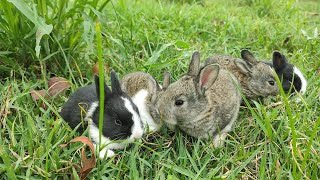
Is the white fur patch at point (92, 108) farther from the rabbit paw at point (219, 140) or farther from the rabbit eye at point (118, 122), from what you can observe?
the rabbit paw at point (219, 140)

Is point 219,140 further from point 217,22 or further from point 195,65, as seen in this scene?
point 217,22

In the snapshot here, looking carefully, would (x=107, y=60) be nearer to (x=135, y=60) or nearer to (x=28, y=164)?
(x=135, y=60)

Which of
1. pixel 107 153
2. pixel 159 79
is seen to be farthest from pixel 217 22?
pixel 107 153

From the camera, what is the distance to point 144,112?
11.4 ft

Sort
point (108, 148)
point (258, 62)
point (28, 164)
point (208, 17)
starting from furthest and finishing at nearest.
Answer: point (208, 17)
point (258, 62)
point (108, 148)
point (28, 164)

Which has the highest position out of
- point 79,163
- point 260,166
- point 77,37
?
point 77,37

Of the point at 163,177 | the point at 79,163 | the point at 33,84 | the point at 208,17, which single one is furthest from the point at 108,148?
the point at 208,17

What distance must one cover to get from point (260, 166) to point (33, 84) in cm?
211

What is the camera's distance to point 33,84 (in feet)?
11.9

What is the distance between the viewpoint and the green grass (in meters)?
2.71

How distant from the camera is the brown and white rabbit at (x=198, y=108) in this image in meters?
3.18

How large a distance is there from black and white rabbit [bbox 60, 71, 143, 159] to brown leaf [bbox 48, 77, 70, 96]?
339mm

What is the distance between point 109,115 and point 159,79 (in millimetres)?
1086

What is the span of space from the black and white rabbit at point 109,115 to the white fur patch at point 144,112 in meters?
0.17
